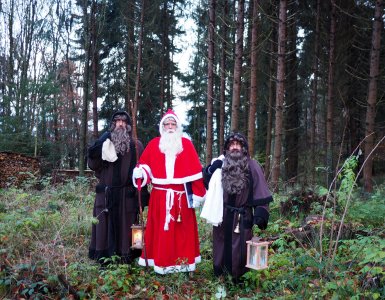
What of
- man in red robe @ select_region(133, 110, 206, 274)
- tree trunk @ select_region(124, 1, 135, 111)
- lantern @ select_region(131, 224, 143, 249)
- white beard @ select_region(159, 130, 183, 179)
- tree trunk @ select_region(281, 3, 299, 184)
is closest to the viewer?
lantern @ select_region(131, 224, 143, 249)

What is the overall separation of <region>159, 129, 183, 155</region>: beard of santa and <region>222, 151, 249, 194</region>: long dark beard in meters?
0.84

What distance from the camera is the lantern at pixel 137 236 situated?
524 centimetres

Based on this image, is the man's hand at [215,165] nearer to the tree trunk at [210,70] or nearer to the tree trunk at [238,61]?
the tree trunk at [238,61]

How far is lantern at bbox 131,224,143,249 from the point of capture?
206 inches

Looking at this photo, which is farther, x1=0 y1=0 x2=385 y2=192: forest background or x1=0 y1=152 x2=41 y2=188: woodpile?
x1=0 y1=152 x2=41 y2=188: woodpile

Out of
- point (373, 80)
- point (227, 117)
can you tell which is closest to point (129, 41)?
point (227, 117)

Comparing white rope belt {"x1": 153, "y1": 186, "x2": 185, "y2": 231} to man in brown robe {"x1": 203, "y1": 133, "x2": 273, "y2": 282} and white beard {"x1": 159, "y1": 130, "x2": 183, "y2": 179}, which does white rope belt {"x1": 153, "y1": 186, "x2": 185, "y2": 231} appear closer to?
white beard {"x1": 159, "y1": 130, "x2": 183, "y2": 179}

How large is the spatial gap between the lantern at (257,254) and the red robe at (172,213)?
3.26ft

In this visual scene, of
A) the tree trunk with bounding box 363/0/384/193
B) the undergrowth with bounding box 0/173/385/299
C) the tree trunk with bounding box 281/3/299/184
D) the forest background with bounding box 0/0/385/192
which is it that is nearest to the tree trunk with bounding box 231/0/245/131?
the forest background with bounding box 0/0/385/192

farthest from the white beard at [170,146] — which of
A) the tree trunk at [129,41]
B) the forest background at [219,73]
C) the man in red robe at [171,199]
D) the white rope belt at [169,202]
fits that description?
the tree trunk at [129,41]

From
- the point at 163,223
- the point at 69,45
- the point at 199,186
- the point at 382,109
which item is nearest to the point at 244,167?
the point at 199,186

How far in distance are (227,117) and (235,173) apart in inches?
891

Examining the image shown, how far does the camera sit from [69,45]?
23703mm

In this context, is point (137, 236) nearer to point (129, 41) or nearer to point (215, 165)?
point (215, 165)
